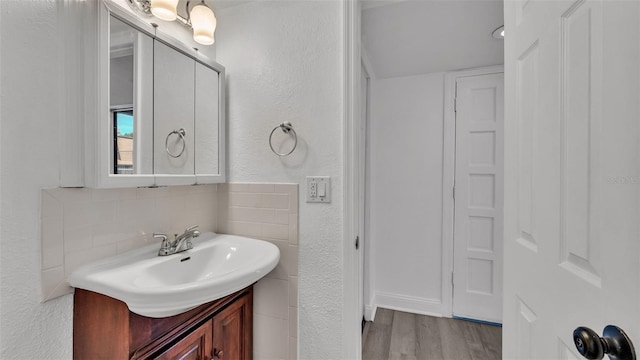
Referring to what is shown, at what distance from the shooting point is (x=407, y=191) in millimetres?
2471

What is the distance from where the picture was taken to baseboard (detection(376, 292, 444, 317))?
2.41 metres

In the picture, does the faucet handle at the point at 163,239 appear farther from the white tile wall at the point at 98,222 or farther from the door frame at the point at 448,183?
the door frame at the point at 448,183

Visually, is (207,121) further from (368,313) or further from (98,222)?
(368,313)

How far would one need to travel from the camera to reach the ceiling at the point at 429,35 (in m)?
1.50

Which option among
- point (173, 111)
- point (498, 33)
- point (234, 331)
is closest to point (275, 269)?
point (234, 331)

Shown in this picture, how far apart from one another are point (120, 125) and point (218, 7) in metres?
0.90

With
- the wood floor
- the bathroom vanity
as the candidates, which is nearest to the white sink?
the bathroom vanity

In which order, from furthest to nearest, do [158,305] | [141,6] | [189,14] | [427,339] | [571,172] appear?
[427,339] < [189,14] < [141,6] < [158,305] < [571,172]

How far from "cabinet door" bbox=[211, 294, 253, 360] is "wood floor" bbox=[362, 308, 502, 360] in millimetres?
958

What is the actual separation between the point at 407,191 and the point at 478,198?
21.9 inches

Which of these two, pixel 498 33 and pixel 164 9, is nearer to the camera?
pixel 164 9

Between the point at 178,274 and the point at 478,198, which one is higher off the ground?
the point at 478,198

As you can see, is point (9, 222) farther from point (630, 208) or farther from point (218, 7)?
point (630, 208)

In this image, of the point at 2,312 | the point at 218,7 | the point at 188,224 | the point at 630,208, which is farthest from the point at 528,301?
the point at 218,7
